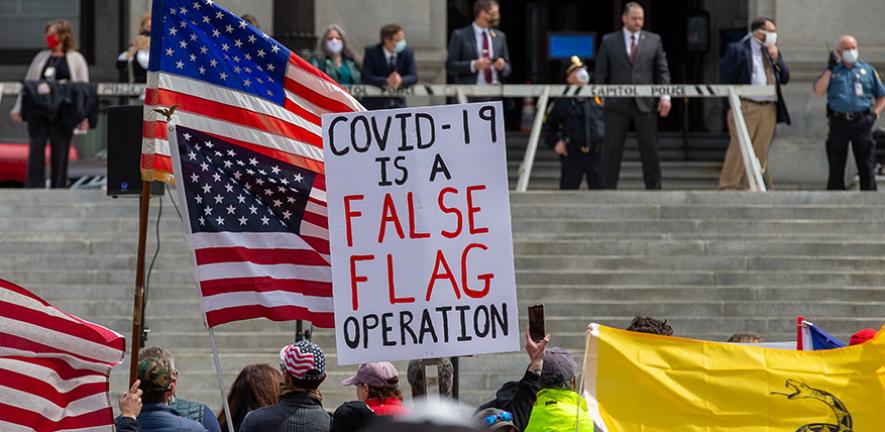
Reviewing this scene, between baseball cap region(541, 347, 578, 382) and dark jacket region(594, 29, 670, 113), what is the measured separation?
9.90m

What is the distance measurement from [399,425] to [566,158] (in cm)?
1395

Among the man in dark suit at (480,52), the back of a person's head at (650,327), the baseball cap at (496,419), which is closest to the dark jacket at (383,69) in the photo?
the man in dark suit at (480,52)

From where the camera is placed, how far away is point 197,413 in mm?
7691

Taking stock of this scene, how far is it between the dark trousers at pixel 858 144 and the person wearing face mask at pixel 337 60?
4213mm

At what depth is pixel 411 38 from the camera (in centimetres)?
2089

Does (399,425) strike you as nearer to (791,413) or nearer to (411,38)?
(791,413)

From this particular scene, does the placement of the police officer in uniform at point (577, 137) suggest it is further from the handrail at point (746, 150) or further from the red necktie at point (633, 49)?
the handrail at point (746, 150)

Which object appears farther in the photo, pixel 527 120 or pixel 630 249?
pixel 527 120

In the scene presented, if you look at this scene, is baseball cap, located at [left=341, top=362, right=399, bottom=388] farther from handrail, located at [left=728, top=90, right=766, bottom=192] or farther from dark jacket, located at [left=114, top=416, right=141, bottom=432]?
handrail, located at [left=728, top=90, right=766, bottom=192]

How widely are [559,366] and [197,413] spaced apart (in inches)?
60.4

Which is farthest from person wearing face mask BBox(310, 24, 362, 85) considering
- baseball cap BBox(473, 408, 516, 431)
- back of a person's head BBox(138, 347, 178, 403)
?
baseball cap BBox(473, 408, 516, 431)

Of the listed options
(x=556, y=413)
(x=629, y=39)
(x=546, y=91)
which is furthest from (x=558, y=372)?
(x=629, y=39)

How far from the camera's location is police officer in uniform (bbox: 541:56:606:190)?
16875mm

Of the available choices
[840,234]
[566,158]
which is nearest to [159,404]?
[840,234]
